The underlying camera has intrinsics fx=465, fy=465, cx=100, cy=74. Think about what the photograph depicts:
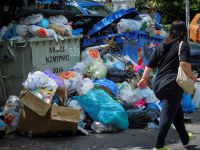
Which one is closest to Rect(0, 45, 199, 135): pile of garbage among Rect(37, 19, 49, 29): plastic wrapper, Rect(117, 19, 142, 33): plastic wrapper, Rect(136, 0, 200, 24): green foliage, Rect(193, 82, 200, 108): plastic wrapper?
Rect(193, 82, 200, 108): plastic wrapper

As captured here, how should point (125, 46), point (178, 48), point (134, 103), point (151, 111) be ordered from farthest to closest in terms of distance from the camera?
point (125, 46)
point (134, 103)
point (151, 111)
point (178, 48)

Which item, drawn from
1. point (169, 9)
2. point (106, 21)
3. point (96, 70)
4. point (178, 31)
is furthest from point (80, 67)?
point (169, 9)

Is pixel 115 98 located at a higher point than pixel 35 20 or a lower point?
lower

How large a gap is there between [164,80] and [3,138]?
239 cm

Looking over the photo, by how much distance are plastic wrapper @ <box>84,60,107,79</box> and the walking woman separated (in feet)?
7.97

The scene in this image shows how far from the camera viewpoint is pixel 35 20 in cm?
767

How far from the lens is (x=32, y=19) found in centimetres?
768

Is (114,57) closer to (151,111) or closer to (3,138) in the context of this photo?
(151,111)

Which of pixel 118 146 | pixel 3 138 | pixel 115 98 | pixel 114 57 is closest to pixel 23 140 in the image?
pixel 3 138

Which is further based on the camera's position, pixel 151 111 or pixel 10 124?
pixel 151 111

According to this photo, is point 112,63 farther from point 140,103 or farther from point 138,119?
point 138,119

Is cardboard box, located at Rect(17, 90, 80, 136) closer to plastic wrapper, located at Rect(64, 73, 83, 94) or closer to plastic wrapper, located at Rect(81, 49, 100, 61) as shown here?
plastic wrapper, located at Rect(64, 73, 83, 94)

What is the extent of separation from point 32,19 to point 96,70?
1397 millimetres

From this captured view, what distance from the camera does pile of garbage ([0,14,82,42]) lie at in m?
7.50
